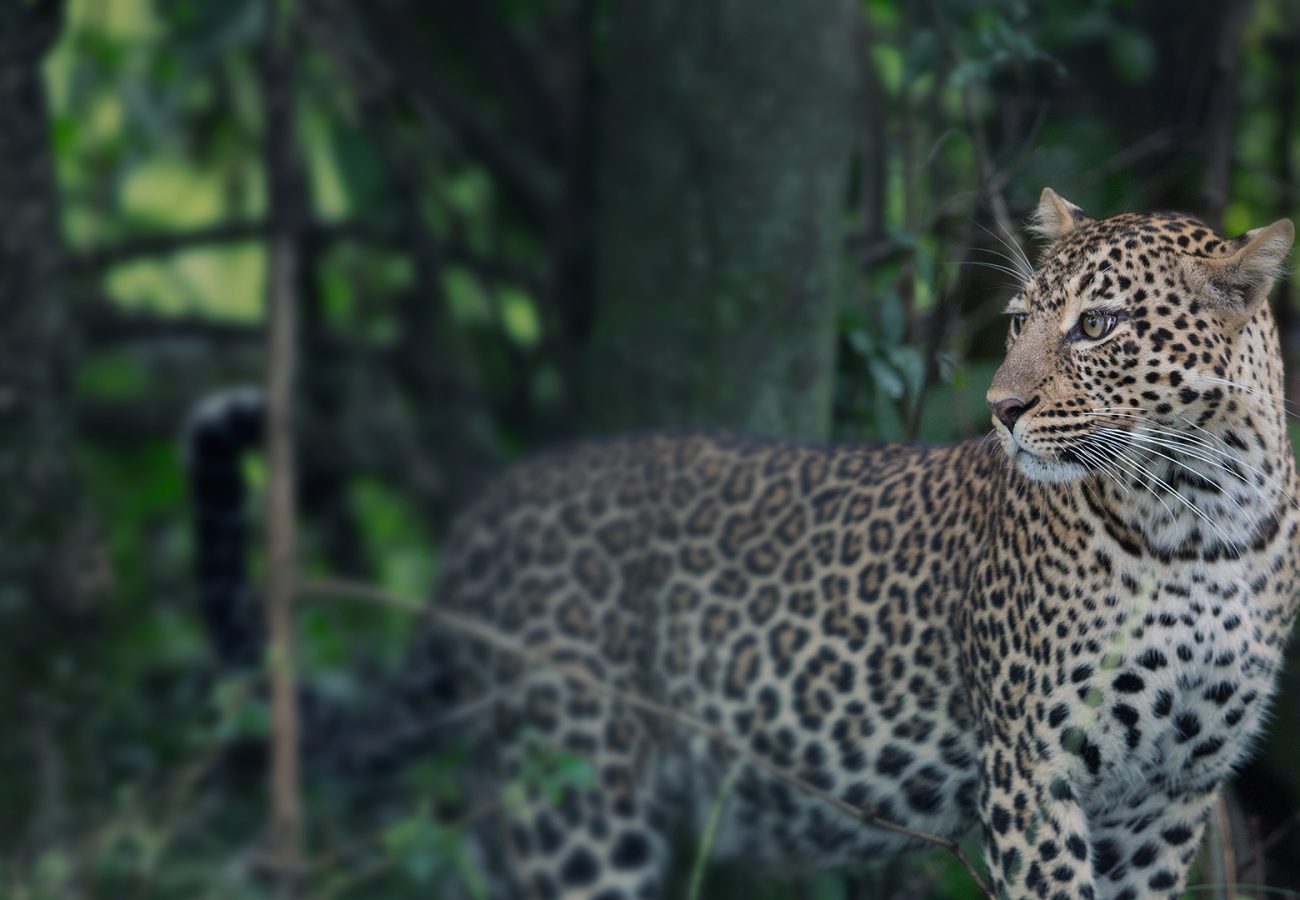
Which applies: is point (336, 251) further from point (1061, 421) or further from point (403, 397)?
point (1061, 421)

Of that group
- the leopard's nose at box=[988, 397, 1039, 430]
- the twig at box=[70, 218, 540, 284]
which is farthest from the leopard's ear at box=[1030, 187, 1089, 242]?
the twig at box=[70, 218, 540, 284]

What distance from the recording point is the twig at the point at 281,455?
2545 mm

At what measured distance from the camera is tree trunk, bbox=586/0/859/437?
220 inches

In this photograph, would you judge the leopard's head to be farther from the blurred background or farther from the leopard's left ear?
the blurred background

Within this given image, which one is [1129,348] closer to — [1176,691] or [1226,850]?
[1176,691]

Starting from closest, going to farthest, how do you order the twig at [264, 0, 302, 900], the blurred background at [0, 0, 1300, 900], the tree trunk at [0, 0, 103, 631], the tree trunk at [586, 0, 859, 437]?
1. the twig at [264, 0, 302, 900]
2. the blurred background at [0, 0, 1300, 900]
3. the tree trunk at [0, 0, 103, 631]
4. the tree trunk at [586, 0, 859, 437]

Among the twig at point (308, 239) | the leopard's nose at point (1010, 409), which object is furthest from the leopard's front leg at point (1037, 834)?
the twig at point (308, 239)

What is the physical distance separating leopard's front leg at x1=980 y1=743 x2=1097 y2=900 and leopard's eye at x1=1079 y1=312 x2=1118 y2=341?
1085 mm

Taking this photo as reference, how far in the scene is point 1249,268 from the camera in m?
3.29

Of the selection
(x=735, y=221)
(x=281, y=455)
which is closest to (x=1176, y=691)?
(x=281, y=455)

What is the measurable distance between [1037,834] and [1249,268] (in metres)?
1.41

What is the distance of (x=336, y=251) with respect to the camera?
8.21m

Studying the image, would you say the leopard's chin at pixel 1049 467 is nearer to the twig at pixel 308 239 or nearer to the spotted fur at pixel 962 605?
the spotted fur at pixel 962 605

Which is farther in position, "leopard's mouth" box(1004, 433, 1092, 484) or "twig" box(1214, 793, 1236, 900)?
"twig" box(1214, 793, 1236, 900)
